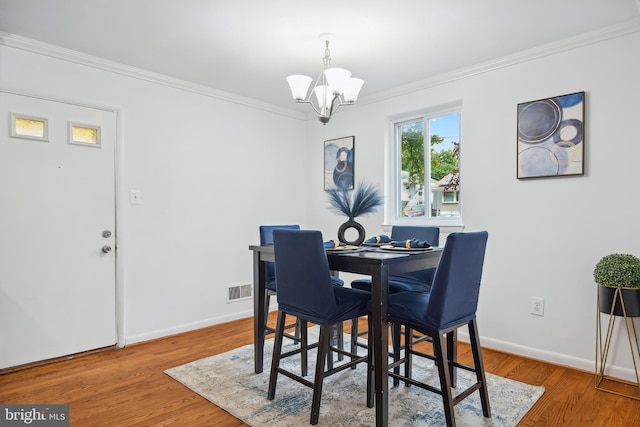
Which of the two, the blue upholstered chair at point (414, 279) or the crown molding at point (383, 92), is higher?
the crown molding at point (383, 92)

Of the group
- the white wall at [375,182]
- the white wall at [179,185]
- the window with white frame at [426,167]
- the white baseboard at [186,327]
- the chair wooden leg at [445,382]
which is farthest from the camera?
the window with white frame at [426,167]

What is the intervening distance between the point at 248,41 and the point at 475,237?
6.49ft

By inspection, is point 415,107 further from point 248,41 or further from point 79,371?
point 79,371

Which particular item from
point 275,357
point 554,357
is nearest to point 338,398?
point 275,357

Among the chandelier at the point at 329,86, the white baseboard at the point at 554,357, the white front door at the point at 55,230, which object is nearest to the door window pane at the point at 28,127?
the white front door at the point at 55,230

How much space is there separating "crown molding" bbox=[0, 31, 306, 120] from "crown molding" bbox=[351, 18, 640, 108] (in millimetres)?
1284

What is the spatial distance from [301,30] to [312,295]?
66.4 inches

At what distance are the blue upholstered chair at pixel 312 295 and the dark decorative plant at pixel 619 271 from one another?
1444mm

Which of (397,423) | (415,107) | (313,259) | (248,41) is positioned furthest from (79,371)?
(415,107)

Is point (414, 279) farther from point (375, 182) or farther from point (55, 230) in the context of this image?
point (55, 230)

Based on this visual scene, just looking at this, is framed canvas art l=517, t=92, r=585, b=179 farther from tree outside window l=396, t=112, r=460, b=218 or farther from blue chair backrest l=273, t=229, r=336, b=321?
blue chair backrest l=273, t=229, r=336, b=321

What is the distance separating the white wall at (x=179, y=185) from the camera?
3109 mm

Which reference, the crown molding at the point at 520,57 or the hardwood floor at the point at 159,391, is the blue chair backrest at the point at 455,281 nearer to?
the hardwood floor at the point at 159,391

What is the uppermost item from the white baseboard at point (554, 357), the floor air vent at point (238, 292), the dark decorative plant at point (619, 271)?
the dark decorative plant at point (619, 271)
